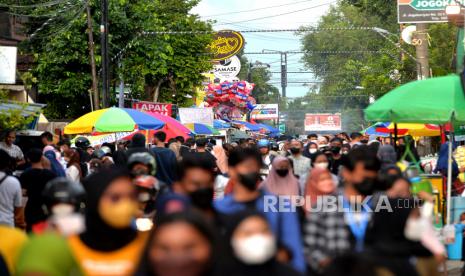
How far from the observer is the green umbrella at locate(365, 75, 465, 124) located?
11.2 m

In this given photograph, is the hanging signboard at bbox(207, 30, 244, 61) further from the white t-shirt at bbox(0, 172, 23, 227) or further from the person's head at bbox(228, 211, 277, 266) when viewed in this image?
the person's head at bbox(228, 211, 277, 266)

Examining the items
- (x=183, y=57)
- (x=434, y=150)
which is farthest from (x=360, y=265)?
(x=183, y=57)

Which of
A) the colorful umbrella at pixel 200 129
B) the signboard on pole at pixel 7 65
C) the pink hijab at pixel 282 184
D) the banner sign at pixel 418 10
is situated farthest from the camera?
the colorful umbrella at pixel 200 129

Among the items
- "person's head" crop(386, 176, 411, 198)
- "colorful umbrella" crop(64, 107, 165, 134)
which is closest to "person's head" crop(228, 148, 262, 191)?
"person's head" crop(386, 176, 411, 198)

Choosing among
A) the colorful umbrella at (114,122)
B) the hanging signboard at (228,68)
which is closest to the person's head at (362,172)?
the colorful umbrella at (114,122)

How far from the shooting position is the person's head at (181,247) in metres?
4.04

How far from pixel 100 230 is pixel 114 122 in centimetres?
1214

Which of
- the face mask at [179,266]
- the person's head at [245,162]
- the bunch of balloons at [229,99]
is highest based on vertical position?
the bunch of balloons at [229,99]

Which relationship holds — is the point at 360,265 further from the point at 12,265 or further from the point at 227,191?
the point at 227,191

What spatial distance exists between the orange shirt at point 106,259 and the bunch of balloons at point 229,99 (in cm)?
4331

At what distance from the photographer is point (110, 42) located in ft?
108

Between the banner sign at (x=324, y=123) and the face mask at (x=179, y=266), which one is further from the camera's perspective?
the banner sign at (x=324, y=123)

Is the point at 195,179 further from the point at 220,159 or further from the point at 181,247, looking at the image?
the point at 220,159

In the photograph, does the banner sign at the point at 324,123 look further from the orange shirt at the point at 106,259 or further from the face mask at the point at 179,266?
the face mask at the point at 179,266
